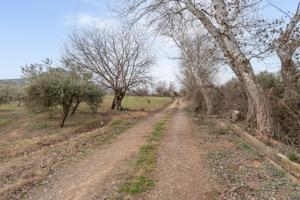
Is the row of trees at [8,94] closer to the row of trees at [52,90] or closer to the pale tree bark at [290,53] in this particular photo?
the row of trees at [52,90]

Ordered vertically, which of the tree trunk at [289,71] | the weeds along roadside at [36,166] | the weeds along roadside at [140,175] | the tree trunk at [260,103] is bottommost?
the weeds along roadside at [36,166]

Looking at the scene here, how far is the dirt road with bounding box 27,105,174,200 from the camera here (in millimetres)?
4848

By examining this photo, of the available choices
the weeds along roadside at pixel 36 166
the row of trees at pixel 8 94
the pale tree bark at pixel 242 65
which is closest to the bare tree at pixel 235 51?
the pale tree bark at pixel 242 65

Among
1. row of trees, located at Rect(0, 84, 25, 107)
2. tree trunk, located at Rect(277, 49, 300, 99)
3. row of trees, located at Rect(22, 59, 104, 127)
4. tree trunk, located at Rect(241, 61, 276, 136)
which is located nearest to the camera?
tree trunk, located at Rect(241, 61, 276, 136)

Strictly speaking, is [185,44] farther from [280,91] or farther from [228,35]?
[228,35]

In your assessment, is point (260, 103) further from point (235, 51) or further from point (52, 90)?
point (52, 90)

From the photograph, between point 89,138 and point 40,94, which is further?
point 40,94

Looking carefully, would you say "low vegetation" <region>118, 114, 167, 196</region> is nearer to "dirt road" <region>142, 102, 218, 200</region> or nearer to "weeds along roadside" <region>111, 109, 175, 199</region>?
"weeds along roadside" <region>111, 109, 175, 199</region>

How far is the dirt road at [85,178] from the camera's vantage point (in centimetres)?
485

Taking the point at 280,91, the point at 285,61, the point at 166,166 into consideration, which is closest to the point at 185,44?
the point at 280,91

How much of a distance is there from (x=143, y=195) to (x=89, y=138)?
625 centimetres

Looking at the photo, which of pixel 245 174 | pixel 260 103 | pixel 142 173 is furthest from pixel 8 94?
pixel 245 174

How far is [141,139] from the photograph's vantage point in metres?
10.2

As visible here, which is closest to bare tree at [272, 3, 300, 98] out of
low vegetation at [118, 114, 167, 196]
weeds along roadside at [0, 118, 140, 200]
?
low vegetation at [118, 114, 167, 196]
